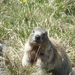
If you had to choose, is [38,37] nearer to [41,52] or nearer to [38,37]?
[38,37]

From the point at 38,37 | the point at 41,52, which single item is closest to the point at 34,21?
the point at 41,52

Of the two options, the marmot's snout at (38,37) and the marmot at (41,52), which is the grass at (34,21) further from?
the marmot's snout at (38,37)

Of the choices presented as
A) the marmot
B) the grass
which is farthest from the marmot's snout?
the grass

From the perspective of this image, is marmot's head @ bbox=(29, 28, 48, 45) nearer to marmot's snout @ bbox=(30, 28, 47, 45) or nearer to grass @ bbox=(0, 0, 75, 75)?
marmot's snout @ bbox=(30, 28, 47, 45)

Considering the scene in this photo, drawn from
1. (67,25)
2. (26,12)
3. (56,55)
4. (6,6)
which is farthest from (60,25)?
(56,55)

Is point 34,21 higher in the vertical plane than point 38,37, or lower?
higher

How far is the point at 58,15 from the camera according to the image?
7559 mm

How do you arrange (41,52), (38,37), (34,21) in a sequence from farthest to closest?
(34,21), (41,52), (38,37)

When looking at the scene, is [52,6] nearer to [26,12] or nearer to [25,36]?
[26,12]

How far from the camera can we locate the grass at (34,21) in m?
6.75

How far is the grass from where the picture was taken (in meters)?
6.75

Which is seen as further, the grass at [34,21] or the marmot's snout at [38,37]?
the grass at [34,21]

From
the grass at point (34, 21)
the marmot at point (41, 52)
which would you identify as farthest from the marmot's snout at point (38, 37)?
the grass at point (34, 21)

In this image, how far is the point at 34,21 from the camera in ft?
23.8
